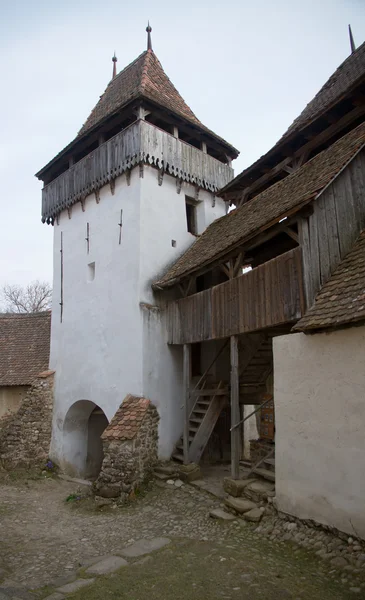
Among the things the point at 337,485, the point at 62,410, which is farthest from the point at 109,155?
the point at 337,485

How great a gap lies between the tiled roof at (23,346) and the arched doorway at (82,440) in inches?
90.8

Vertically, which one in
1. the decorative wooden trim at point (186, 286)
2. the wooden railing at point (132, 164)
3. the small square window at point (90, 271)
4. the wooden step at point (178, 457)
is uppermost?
the wooden railing at point (132, 164)

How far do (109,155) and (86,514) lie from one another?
9938mm

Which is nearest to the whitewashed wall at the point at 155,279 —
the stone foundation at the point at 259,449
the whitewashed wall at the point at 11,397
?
the stone foundation at the point at 259,449

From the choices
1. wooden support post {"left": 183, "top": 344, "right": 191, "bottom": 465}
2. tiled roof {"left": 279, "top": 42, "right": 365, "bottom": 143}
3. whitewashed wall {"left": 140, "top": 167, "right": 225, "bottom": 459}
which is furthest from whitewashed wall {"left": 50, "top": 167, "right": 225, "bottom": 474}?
tiled roof {"left": 279, "top": 42, "right": 365, "bottom": 143}

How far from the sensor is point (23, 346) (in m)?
16.4

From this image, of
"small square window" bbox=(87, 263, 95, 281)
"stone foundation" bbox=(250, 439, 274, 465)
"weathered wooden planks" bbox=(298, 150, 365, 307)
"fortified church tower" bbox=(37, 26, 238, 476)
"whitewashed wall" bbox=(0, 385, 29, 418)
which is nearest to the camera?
"weathered wooden planks" bbox=(298, 150, 365, 307)

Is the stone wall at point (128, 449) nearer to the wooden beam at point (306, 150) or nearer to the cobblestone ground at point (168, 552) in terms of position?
the cobblestone ground at point (168, 552)

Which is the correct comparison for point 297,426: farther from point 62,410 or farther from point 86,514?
point 62,410

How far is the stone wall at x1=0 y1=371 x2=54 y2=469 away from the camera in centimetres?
1235

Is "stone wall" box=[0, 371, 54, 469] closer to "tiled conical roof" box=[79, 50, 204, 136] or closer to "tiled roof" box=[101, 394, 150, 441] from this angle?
"tiled roof" box=[101, 394, 150, 441]

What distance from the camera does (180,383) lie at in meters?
11.7

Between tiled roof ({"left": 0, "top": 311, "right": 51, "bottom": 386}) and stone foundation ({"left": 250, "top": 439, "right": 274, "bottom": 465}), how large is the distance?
830 centimetres

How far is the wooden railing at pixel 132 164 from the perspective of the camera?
12117 mm
